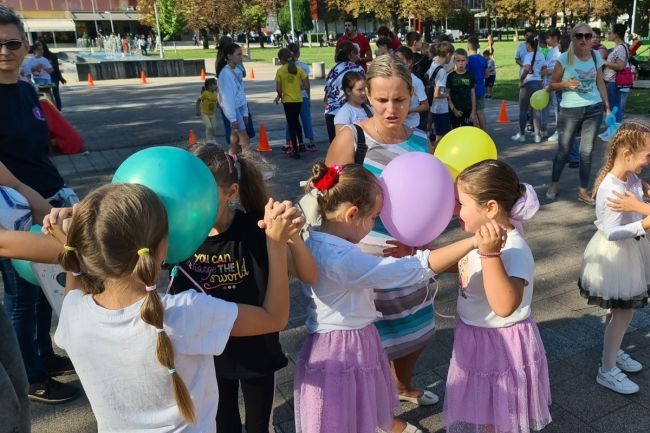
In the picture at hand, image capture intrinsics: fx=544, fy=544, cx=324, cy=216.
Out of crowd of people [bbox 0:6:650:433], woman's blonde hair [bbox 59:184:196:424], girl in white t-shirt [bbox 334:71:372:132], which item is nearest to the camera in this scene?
woman's blonde hair [bbox 59:184:196:424]

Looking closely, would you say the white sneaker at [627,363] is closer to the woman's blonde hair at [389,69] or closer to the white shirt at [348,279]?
the white shirt at [348,279]

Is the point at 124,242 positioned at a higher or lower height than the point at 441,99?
higher

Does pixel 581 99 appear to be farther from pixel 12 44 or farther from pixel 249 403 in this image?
pixel 12 44

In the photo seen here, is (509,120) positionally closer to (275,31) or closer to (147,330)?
(147,330)

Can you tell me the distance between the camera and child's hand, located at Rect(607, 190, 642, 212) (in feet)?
8.95

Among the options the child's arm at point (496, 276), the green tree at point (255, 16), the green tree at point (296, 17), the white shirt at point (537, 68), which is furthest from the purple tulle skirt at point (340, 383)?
the green tree at point (296, 17)

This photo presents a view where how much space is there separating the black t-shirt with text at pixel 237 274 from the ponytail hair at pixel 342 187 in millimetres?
280

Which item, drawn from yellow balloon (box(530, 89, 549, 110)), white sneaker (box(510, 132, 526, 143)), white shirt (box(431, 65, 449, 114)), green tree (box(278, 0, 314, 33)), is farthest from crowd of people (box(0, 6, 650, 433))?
green tree (box(278, 0, 314, 33))

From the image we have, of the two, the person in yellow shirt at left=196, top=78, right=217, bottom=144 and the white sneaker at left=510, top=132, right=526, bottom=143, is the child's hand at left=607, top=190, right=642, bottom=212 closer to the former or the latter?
the white sneaker at left=510, top=132, right=526, bottom=143

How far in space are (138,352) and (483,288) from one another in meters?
1.41

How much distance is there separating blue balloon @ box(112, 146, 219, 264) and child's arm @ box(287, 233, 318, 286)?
311 mm

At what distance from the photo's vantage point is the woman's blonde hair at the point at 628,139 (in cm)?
284

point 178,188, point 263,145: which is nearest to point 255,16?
point 263,145

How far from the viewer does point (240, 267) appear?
6.77 ft
